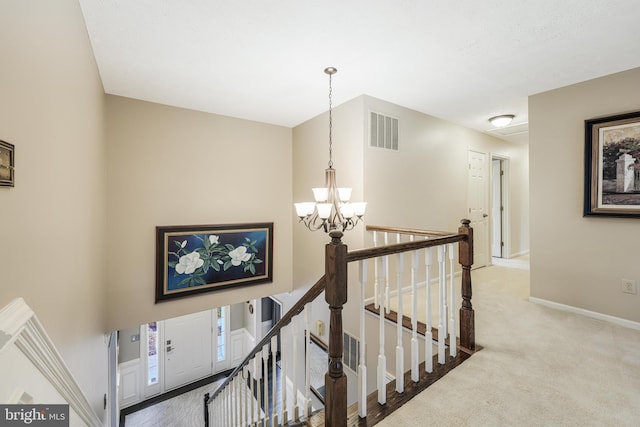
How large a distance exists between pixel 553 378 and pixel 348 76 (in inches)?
112

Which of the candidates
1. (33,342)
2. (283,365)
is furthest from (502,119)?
(33,342)

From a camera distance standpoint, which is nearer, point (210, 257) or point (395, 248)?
point (395, 248)

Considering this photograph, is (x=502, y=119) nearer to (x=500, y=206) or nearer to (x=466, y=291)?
(x=500, y=206)

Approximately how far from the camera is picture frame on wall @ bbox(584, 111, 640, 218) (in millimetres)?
2533

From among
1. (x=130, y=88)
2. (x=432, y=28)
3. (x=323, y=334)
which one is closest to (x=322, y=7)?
(x=432, y=28)

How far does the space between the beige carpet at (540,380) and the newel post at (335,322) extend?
0.26 meters

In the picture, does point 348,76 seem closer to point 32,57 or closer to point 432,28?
point 432,28

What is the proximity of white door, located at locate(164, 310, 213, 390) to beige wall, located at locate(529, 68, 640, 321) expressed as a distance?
6.11 m

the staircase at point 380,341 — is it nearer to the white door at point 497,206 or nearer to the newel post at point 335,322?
the newel post at point 335,322

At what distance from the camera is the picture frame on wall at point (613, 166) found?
2533 millimetres

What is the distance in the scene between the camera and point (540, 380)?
1.81m

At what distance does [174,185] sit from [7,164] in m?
2.86

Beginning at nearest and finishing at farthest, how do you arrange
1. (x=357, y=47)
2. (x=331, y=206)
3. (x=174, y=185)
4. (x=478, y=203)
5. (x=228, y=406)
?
(x=357, y=47)
(x=331, y=206)
(x=228, y=406)
(x=174, y=185)
(x=478, y=203)

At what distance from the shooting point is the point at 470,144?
14.9 feet
